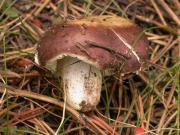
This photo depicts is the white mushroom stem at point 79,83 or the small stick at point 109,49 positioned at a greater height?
the small stick at point 109,49

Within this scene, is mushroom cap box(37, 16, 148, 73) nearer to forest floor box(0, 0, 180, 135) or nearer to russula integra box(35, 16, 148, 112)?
russula integra box(35, 16, 148, 112)

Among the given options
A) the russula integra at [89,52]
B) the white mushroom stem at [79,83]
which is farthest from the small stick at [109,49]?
the white mushroom stem at [79,83]

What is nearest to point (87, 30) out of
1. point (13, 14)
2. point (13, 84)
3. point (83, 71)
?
point (83, 71)

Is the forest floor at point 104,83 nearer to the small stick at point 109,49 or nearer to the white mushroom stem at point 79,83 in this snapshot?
the white mushroom stem at point 79,83

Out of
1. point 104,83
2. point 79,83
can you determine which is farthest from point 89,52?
point 104,83

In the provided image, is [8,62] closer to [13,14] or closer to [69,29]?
[13,14]

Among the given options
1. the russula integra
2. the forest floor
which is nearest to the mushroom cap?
the russula integra

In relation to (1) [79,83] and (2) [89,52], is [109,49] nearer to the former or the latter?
(2) [89,52]

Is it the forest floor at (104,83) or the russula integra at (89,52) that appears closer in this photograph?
the russula integra at (89,52)
